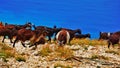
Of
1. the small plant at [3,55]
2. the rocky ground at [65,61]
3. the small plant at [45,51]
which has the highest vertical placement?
the small plant at [45,51]

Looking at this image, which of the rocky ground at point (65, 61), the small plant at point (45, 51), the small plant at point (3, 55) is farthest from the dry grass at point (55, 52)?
the small plant at point (3, 55)

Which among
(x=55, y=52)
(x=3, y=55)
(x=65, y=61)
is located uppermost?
(x=55, y=52)

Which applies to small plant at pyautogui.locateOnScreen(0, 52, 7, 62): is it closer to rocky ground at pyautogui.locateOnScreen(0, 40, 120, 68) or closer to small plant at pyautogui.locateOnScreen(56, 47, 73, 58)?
rocky ground at pyautogui.locateOnScreen(0, 40, 120, 68)

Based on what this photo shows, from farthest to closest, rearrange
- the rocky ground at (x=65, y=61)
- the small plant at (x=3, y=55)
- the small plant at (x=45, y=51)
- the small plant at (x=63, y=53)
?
the small plant at (x=45, y=51) < the small plant at (x=63, y=53) < the small plant at (x=3, y=55) < the rocky ground at (x=65, y=61)

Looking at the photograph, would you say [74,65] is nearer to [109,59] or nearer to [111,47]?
[109,59]

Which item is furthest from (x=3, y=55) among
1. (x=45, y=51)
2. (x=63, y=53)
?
(x=63, y=53)

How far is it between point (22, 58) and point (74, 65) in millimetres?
2517

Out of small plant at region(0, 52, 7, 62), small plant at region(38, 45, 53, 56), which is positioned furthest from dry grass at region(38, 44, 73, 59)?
small plant at region(0, 52, 7, 62)

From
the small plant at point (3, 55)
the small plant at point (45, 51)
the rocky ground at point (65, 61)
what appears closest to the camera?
the rocky ground at point (65, 61)

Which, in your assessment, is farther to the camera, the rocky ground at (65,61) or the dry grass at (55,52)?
the dry grass at (55,52)

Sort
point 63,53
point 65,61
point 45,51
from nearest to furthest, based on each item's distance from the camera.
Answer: point 65,61
point 63,53
point 45,51

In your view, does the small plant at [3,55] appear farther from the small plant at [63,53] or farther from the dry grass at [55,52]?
the small plant at [63,53]

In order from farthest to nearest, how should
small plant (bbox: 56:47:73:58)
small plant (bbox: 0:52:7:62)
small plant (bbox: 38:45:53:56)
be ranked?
small plant (bbox: 38:45:53:56) < small plant (bbox: 56:47:73:58) < small plant (bbox: 0:52:7:62)

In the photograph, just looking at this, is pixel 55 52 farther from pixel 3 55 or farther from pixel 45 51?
pixel 3 55
